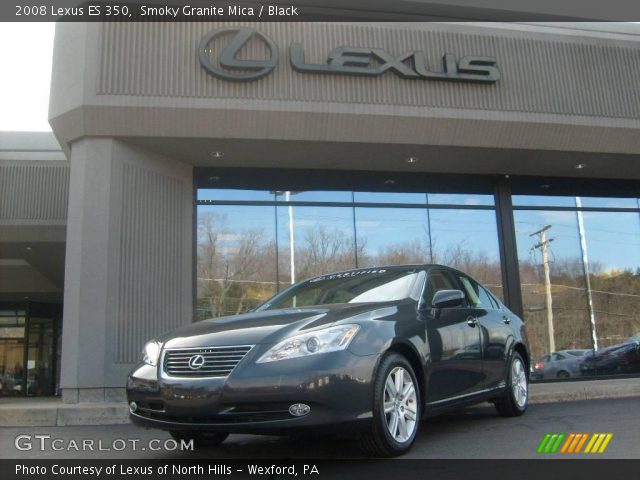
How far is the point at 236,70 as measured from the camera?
34.6 feet

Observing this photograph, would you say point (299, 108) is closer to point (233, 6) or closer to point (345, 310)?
point (233, 6)

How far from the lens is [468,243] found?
1347cm

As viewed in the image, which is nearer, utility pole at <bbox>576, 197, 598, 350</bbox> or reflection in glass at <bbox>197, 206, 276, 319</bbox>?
reflection in glass at <bbox>197, 206, 276, 319</bbox>

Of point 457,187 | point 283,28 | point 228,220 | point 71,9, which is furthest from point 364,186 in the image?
point 71,9

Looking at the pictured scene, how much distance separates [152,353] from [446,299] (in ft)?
7.84

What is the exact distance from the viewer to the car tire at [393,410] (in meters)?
4.31

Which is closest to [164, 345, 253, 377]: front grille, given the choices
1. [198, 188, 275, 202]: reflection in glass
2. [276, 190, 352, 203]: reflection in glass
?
[198, 188, 275, 202]: reflection in glass

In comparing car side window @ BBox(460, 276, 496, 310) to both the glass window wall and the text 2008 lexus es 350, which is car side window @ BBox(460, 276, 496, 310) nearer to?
the text 2008 lexus es 350

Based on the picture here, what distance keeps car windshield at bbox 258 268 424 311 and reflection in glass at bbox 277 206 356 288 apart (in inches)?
252

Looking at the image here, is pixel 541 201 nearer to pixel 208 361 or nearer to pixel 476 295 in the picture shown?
pixel 476 295

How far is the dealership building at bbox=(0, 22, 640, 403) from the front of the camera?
33.5 ft

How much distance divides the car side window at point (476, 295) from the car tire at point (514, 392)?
611mm

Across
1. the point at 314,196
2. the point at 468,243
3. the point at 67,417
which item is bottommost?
the point at 67,417

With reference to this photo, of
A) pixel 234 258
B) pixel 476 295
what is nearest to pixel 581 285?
pixel 234 258
